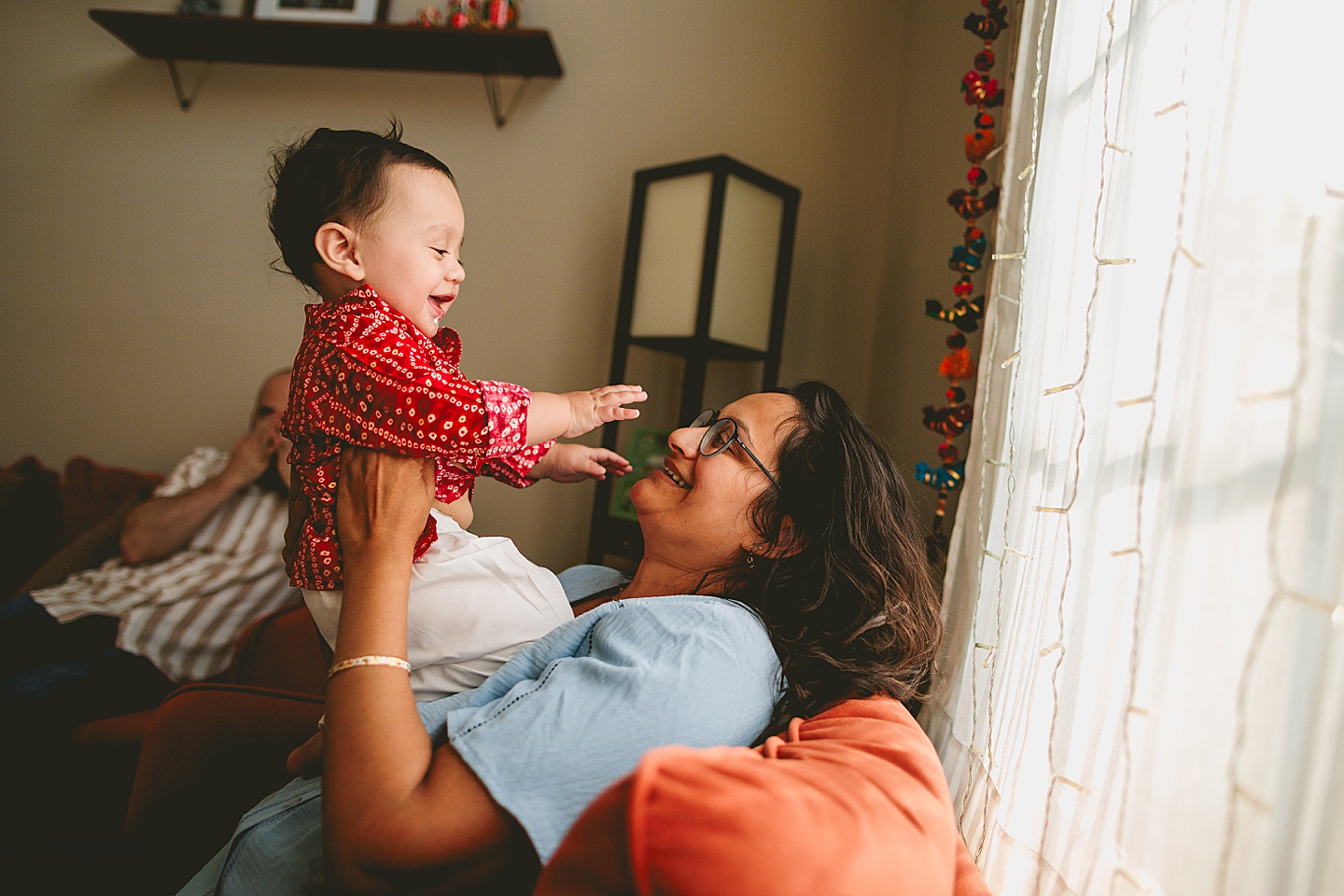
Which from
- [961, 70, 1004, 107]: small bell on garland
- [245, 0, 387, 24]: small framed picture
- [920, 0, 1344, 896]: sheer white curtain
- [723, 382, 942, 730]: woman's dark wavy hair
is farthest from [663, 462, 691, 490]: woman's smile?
[245, 0, 387, 24]: small framed picture

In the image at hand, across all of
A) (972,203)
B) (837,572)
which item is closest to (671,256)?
(972,203)

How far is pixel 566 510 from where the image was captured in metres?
2.80

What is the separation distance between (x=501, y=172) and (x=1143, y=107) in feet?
7.61

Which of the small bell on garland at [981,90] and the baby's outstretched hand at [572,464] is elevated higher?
the small bell on garland at [981,90]

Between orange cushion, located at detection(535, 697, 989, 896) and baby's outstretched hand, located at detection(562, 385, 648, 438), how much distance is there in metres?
0.59

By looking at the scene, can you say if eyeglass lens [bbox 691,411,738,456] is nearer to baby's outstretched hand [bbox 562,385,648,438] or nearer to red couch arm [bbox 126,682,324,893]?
baby's outstretched hand [bbox 562,385,648,438]

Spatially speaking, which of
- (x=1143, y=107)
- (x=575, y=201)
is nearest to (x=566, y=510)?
(x=575, y=201)

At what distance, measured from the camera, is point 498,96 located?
9.23 ft

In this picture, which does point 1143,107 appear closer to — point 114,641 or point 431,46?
point 431,46

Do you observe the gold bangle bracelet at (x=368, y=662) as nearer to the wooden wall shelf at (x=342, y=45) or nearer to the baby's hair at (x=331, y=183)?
the baby's hair at (x=331, y=183)

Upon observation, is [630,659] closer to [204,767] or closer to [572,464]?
[572,464]

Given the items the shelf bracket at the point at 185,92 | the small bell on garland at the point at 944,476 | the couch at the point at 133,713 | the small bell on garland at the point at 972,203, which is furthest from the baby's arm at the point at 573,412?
the shelf bracket at the point at 185,92

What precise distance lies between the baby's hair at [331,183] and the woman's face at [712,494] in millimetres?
580

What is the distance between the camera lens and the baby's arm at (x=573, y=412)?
105cm
